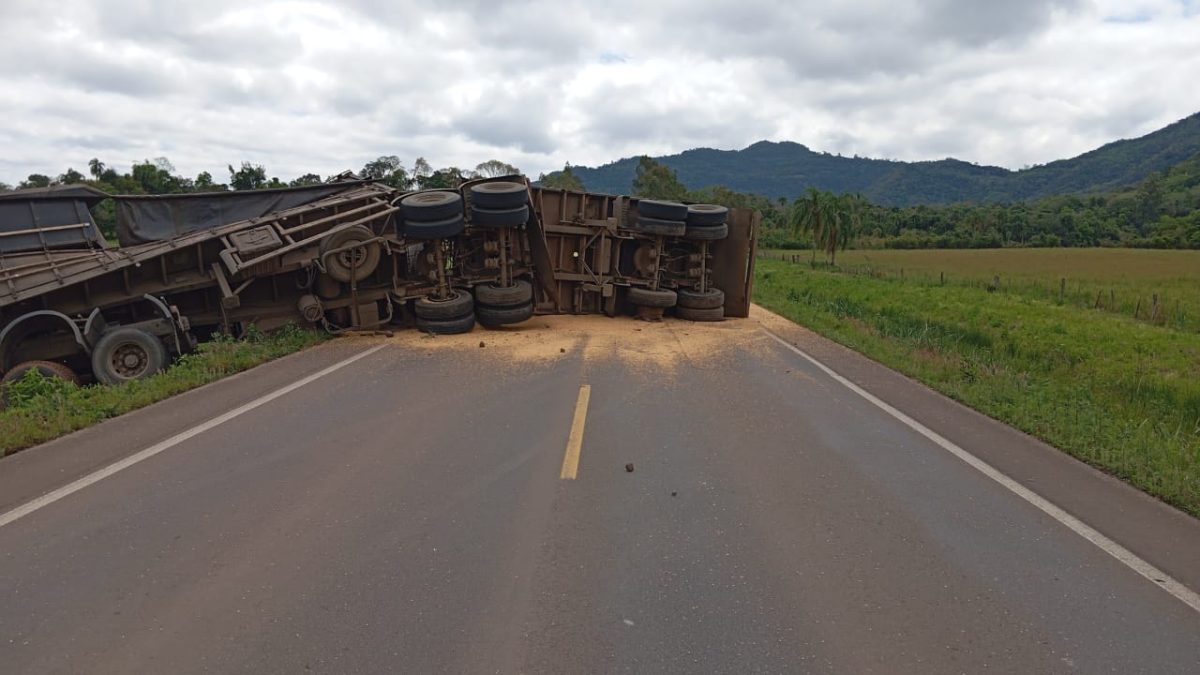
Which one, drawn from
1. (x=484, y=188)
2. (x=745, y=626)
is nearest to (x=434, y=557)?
(x=745, y=626)

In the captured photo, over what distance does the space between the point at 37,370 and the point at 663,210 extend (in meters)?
10.7

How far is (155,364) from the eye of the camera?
9633mm

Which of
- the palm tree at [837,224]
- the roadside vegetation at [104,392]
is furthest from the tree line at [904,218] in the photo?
the roadside vegetation at [104,392]

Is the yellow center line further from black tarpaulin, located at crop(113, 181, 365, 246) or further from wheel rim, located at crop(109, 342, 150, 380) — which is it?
black tarpaulin, located at crop(113, 181, 365, 246)

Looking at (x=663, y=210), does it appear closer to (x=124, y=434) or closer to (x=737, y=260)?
(x=737, y=260)

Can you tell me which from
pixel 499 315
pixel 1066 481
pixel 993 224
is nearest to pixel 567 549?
pixel 1066 481

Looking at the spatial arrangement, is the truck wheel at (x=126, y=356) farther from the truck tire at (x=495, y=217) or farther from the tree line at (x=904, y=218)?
the tree line at (x=904, y=218)

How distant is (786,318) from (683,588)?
14611 mm

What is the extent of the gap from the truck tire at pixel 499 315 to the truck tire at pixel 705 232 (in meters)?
4.11

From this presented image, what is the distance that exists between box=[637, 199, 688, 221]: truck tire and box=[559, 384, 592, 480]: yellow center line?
286 inches

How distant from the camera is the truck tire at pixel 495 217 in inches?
524

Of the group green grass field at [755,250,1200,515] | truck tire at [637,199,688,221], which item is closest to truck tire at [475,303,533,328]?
truck tire at [637,199,688,221]

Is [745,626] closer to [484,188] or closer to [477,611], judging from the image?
[477,611]

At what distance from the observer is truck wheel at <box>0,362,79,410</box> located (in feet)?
28.2
